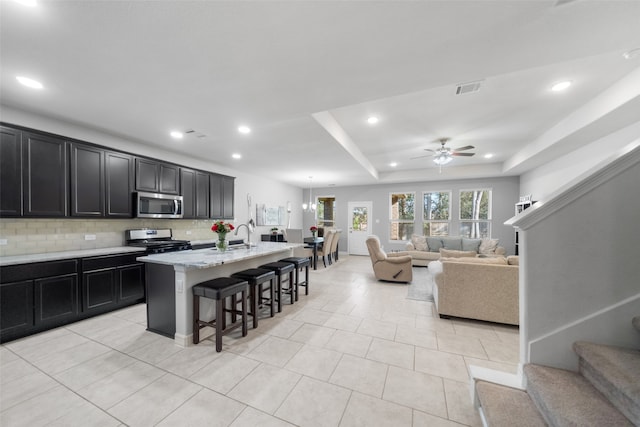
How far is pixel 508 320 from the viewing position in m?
2.90

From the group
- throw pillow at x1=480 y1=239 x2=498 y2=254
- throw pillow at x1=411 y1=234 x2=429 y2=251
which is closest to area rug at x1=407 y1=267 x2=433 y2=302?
throw pillow at x1=411 y1=234 x2=429 y2=251

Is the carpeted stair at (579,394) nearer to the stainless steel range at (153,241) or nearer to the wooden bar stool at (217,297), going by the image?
the wooden bar stool at (217,297)

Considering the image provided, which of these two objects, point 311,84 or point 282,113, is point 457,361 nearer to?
point 311,84

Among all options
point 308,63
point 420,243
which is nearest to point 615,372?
point 308,63

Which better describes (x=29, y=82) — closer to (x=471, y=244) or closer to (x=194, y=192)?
(x=194, y=192)

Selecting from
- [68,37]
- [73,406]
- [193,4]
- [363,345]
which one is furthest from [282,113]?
[73,406]

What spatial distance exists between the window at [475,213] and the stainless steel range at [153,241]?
776 centimetres

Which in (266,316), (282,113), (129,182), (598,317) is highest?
(282,113)

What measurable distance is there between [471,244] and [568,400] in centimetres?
598

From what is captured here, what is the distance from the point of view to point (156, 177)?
416 centimetres

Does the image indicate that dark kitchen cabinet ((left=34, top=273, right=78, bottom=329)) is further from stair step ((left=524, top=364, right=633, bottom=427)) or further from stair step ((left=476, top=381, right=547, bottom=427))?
stair step ((left=524, top=364, right=633, bottom=427))

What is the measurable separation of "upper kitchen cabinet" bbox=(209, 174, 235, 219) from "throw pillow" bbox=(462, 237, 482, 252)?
250 inches

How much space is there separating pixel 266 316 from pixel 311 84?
2.91 metres

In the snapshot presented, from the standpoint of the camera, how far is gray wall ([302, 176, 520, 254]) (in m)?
6.93
